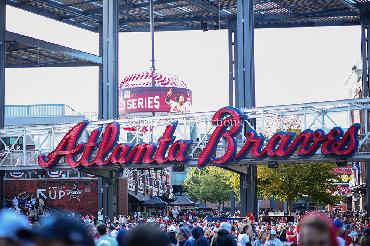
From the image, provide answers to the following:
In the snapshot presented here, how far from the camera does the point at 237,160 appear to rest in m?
44.1

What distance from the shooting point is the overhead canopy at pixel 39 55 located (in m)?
61.1

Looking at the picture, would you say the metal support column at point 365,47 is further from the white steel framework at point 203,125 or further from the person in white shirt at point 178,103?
the person in white shirt at point 178,103

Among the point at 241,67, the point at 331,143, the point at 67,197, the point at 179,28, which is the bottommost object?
the point at 67,197

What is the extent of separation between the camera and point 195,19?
217 ft

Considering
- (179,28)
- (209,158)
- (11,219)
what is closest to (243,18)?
(209,158)

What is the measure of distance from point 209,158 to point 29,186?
25894 mm

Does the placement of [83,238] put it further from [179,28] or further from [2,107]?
[179,28]

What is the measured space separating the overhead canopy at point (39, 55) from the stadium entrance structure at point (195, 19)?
0.27 metres

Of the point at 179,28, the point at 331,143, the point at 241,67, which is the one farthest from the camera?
the point at 179,28

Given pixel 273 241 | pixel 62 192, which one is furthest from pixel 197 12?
pixel 273 241

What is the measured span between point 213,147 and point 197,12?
72.7ft

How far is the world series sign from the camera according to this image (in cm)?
4106

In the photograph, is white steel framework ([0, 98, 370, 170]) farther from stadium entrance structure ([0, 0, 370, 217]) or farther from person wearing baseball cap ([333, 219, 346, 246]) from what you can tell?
person wearing baseball cap ([333, 219, 346, 246])

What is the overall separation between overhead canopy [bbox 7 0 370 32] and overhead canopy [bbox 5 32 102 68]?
255cm
